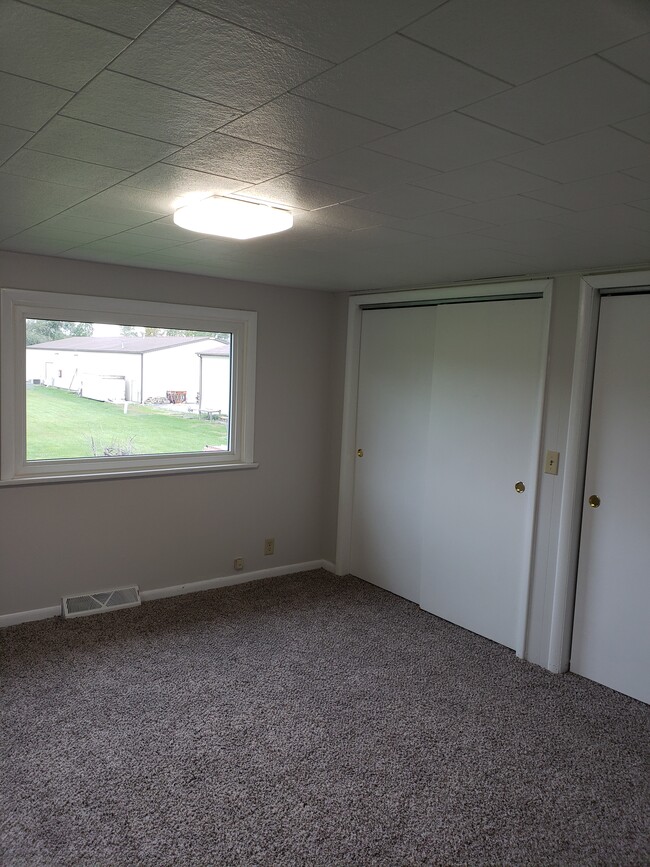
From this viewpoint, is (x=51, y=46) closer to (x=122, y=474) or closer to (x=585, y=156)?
(x=585, y=156)

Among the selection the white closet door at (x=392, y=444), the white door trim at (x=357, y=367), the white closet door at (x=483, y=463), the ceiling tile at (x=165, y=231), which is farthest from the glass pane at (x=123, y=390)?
the white closet door at (x=483, y=463)

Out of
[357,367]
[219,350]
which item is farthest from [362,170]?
[357,367]

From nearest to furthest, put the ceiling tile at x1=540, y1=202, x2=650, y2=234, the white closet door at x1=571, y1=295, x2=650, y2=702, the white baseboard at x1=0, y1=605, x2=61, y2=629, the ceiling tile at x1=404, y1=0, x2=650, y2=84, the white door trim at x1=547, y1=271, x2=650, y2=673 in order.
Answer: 1. the ceiling tile at x1=404, y1=0, x2=650, y2=84
2. the ceiling tile at x1=540, y1=202, x2=650, y2=234
3. the white closet door at x1=571, y1=295, x2=650, y2=702
4. the white door trim at x1=547, y1=271, x2=650, y2=673
5. the white baseboard at x1=0, y1=605, x2=61, y2=629

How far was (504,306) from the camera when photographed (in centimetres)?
375

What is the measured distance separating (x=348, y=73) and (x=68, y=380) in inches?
128

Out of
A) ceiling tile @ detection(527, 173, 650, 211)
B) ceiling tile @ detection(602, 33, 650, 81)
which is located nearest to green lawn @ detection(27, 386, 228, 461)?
ceiling tile @ detection(527, 173, 650, 211)

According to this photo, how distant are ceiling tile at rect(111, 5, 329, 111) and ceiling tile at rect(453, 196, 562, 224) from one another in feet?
3.17

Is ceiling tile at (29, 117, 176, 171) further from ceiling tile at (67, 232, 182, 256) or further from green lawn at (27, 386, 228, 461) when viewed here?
green lawn at (27, 386, 228, 461)

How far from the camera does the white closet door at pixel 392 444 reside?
4348 mm

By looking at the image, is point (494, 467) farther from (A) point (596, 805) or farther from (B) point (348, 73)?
(B) point (348, 73)

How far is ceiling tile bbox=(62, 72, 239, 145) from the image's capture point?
129cm

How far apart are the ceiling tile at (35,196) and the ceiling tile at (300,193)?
615 mm

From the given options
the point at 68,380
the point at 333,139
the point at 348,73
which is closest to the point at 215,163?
the point at 333,139

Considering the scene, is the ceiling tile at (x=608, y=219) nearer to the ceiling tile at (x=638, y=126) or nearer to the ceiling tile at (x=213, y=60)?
the ceiling tile at (x=638, y=126)
